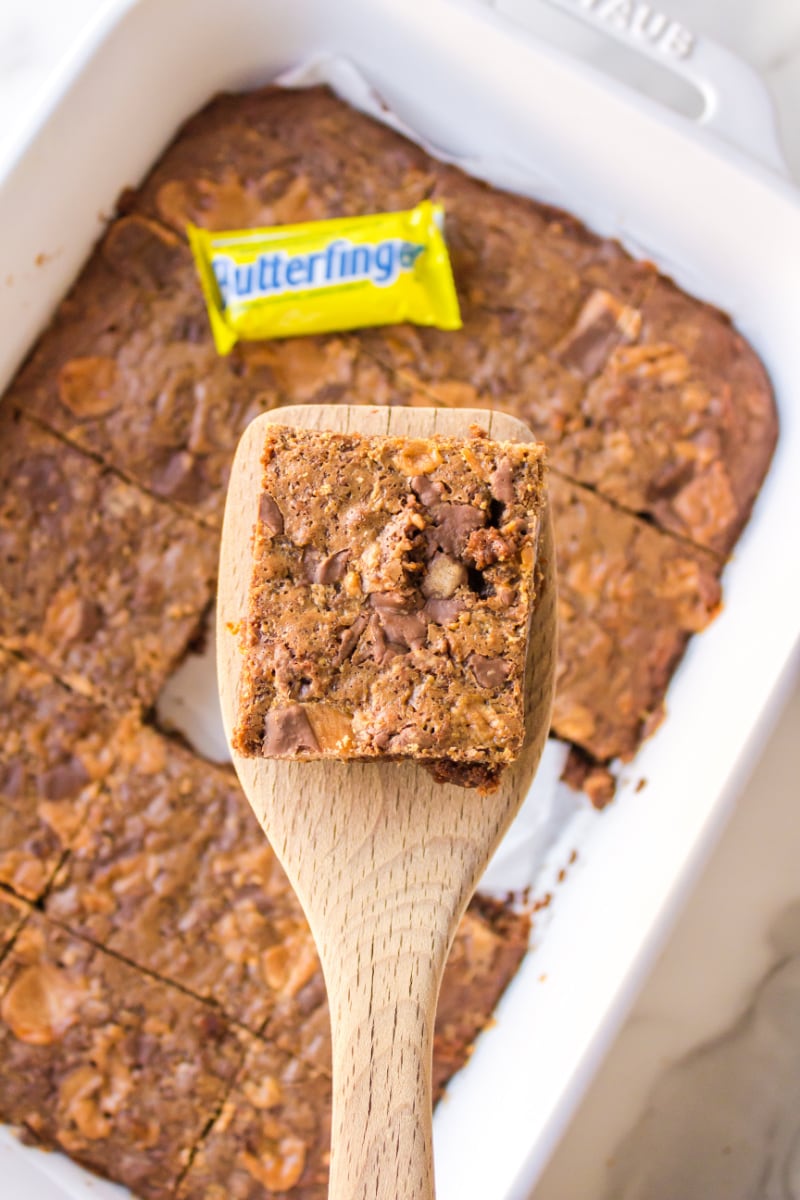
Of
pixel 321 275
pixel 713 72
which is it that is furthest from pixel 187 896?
pixel 713 72

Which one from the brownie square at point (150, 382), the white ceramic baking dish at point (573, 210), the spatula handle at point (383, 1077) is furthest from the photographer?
the brownie square at point (150, 382)

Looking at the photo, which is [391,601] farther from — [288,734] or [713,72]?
[713,72]

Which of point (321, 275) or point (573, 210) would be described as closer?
point (321, 275)

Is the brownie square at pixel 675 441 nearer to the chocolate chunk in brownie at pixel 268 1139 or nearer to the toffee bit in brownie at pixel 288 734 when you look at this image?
the toffee bit in brownie at pixel 288 734

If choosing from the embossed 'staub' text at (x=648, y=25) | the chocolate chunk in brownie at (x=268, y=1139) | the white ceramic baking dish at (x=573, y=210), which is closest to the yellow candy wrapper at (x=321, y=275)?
the white ceramic baking dish at (x=573, y=210)

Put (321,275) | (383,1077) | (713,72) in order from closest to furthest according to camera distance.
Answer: (383,1077), (713,72), (321,275)

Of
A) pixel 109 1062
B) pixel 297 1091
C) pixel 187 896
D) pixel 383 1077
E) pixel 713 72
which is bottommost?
pixel 109 1062

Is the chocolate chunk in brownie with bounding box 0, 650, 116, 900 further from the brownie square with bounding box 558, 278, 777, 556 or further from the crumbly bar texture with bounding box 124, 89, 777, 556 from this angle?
the brownie square with bounding box 558, 278, 777, 556

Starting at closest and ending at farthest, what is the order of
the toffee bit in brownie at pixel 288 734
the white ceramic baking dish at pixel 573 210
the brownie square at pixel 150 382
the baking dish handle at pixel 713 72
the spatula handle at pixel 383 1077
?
1. the toffee bit in brownie at pixel 288 734
2. the spatula handle at pixel 383 1077
3. the white ceramic baking dish at pixel 573 210
4. the baking dish handle at pixel 713 72
5. the brownie square at pixel 150 382
